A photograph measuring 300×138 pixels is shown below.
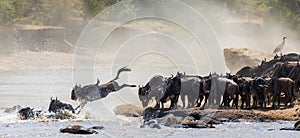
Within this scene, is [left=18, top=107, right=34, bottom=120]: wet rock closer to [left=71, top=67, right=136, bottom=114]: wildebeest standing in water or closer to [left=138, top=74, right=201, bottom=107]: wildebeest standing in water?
[left=71, top=67, right=136, bottom=114]: wildebeest standing in water

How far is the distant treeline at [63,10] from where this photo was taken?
8000 cm

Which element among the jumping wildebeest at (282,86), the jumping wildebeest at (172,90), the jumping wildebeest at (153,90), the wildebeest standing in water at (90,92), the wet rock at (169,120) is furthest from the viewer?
the wildebeest standing in water at (90,92)

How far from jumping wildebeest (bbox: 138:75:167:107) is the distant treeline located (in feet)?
167

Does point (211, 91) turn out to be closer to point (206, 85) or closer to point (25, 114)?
point (206, 85)

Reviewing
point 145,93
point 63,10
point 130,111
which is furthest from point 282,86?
point 63,10

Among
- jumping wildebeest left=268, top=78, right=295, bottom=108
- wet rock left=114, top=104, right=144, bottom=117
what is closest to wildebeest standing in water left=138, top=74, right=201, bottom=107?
wet rock left=114, top=104, right=144, bottom=117

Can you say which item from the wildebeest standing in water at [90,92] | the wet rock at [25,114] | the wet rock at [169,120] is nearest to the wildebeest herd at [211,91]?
the wildebeest standing in water at [90,92]

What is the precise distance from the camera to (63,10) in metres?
89.0

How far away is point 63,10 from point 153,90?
61.4 meters

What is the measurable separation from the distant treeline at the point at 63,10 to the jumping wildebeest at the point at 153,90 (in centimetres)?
5092

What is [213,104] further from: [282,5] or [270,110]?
[282,5]

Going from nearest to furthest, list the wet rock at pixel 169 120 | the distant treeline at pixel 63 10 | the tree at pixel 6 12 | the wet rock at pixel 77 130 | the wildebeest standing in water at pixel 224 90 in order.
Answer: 1. the wet rock at pixel 77 130
2. the wet rock at pixel 169 120
3. the wildebeest standing in water at pixel 224 90
4. the tree at pixel 6 12
5. the distant treeline at pixel 63 10

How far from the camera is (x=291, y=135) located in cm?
2330

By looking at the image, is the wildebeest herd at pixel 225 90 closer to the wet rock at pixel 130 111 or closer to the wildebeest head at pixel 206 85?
the wildebeest head at pixel 206 85
